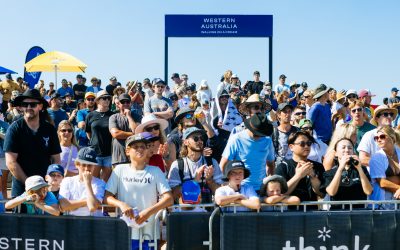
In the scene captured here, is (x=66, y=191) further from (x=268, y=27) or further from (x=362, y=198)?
(x=268, y=27)

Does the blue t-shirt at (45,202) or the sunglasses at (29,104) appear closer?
the blue t-shirt at (45,202)

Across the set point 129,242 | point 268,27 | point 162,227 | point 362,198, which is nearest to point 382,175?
point 362,198

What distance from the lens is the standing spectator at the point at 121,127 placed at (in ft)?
25.5

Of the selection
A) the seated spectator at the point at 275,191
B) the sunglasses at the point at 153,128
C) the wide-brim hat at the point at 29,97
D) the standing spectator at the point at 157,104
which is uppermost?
the standing spectator at the point at 157,104

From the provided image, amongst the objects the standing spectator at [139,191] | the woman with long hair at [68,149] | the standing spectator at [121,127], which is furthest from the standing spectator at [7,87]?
the standing spectator at [139,191]

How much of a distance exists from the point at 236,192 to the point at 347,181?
114 centimetres

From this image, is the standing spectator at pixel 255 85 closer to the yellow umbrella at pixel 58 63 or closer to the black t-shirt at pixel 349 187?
the yellow umbrella at pixel 58 63

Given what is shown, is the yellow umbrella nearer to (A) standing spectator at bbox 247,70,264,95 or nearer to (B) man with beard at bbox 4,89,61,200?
(A) standing spectator at bbox 247,70,264,95

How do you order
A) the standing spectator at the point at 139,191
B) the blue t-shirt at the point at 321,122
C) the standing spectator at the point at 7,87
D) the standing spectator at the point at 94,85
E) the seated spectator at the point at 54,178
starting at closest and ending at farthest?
1. the standing spectator at the point at 139,191
2. the seated spectator at the point at 54,178
3. the blue t-shirt at the point at 321,122
4. the standing spectator at the point at 94,85
5. the standing spectator at the point at 7,87

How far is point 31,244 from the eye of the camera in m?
5.30

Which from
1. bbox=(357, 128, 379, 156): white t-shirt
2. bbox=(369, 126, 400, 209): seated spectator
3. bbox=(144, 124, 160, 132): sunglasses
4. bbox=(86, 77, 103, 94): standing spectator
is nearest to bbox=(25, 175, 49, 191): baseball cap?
bbox=(144, 124, 160, 132): sunglasses

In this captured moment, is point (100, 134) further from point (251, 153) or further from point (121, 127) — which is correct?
point (251, 153)

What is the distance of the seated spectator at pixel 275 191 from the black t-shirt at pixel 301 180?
24 cm

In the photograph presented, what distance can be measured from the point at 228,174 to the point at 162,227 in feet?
2.97
